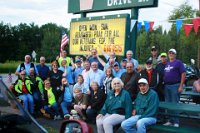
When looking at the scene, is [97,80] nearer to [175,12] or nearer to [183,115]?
[183,115]

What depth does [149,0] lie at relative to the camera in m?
11.1

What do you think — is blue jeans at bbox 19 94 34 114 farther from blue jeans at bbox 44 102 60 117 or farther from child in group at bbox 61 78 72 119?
child in group at bbox 61 78 72 119

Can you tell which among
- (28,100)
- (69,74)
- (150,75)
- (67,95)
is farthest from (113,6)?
(150,75)

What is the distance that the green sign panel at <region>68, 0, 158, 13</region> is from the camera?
11392 millimetres

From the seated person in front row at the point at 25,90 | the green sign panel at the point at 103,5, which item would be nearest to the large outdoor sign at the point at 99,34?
the green sign panel at the point at 103,5

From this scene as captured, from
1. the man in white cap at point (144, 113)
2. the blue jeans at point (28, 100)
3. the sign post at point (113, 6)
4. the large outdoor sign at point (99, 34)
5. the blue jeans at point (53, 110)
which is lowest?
the blue jeans at point (53, 110)

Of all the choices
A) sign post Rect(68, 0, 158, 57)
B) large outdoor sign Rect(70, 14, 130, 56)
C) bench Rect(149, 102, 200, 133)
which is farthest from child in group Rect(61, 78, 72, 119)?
bench Rect(149, 102, 200, 133)

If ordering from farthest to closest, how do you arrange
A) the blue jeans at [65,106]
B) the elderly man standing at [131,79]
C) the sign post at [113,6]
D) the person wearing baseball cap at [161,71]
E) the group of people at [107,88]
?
the sign post at [113,6], the blue jeans at [65,106], the person wearing baseball cap at [161,71], the elderly man standing at [131,79], the group of people at [107,88]

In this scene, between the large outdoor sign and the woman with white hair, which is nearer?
the woman with white hair

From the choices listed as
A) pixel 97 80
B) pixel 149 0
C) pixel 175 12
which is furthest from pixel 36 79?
pixel 175 12

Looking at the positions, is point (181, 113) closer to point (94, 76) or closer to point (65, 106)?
point (94, 76)

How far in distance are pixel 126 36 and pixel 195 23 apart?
2.30 m

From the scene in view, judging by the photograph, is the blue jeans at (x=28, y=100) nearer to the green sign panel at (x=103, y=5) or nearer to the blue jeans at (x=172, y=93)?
→ the green sign panel at (x=103, y=5)

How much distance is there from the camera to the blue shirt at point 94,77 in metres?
10.2
